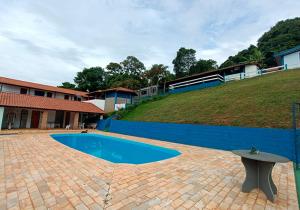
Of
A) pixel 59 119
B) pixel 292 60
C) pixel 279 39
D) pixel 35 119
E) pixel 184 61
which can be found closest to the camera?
pixel 35 119

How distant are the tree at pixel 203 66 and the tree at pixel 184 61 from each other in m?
2.35

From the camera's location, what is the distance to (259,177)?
12.4 ft

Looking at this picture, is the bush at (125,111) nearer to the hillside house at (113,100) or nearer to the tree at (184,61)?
the hillside house at (113,100)

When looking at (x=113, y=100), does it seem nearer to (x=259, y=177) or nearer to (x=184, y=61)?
(x=259, y=177)

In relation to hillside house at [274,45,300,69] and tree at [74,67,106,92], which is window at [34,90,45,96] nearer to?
tree at [74,67,106,92]

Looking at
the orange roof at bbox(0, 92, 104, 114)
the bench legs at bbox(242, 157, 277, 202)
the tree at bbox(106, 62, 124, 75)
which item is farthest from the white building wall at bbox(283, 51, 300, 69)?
the tree at bbox(106, 62, 124, 75)

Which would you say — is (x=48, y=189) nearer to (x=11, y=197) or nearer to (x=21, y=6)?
(x=11, y=197)

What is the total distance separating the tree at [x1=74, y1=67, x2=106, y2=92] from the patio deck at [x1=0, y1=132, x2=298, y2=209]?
37.2 m

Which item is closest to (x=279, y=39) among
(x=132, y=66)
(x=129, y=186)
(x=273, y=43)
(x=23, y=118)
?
(x=273, y=43)

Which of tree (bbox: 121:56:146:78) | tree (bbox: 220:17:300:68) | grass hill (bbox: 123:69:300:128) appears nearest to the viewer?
grass hill (bbox: 123:69:300:128)

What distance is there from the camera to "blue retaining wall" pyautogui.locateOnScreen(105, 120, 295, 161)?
24.3ft

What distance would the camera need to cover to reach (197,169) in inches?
221

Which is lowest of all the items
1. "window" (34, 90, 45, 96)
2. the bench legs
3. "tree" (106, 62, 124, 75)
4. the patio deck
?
the patio deck

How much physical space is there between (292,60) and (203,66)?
21299mm
